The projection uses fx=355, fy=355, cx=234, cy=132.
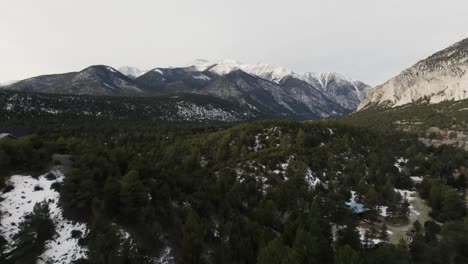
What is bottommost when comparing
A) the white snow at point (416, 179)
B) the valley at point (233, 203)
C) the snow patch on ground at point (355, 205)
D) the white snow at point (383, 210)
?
the white snow at point (416, 179)

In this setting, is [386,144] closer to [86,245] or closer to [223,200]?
[223,200]

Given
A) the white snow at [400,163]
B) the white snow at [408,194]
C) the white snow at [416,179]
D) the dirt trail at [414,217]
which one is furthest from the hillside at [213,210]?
the white snow at [400,163]

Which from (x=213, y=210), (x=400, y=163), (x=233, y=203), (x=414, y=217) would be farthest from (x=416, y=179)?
(x=213, y=210)

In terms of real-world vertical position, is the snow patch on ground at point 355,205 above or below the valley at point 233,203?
below

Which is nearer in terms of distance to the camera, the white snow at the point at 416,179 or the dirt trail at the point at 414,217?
the dirt trail at the point at 414,217

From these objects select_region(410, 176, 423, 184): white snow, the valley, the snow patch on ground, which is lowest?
select_region(410, 176, 423, 184): white snow

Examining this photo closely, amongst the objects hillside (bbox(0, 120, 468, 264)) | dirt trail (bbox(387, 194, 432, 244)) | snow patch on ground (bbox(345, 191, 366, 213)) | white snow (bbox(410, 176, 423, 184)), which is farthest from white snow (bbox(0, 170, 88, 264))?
white snow (bbox(410, 176, 423, 184))

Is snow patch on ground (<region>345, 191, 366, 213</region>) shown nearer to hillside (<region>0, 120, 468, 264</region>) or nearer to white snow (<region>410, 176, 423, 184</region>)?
hillside (<region>0, 120, 468, 264</region>)

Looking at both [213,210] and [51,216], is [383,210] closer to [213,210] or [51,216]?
[213,210]

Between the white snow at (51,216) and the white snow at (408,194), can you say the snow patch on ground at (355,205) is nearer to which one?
the white snow at (408,194)

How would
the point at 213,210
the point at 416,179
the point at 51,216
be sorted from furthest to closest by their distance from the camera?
the point at 416,179 → the point at 213,210 → the point at 51,216
